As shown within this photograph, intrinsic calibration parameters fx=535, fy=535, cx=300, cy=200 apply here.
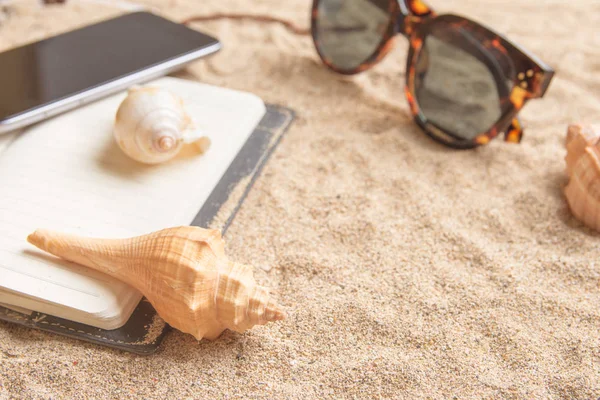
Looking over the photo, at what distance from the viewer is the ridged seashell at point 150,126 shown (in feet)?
3.20

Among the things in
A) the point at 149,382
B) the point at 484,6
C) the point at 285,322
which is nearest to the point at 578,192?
the point at 285,322

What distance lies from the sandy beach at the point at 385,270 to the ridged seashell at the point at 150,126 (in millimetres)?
187

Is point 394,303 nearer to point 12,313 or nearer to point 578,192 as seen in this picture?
point 578,192

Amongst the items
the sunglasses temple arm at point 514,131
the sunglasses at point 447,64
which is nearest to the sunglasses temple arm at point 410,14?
the sunglasses at point 447,64

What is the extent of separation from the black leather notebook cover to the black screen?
0.31 m

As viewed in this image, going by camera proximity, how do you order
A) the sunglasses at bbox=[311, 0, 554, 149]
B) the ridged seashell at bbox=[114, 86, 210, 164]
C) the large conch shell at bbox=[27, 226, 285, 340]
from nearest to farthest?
1. the large conch shell at bbox=[27, 226, 285, 340]
2. the ridged seashell at bbox=[114, 86, 210, 164]
3. the sunglasses at bbox=[311, 0, 554, 149]

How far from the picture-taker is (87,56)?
4.17 ft

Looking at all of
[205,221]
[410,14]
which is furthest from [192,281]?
[410,14]

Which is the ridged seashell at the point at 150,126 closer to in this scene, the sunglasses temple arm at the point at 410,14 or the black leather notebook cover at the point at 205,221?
the black leather notebook cover at the point at 205,221

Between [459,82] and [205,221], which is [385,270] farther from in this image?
[459,82]

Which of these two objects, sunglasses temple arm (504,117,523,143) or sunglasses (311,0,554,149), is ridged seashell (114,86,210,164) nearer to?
sunglasses (311,0,554,149)

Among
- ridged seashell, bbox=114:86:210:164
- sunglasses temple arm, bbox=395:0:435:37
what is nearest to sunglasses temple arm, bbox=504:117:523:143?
sunglasses temple arm, bbox=395:0:435:37

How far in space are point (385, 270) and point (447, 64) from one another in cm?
56

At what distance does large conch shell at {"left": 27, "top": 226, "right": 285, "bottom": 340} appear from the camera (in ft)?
2.48
